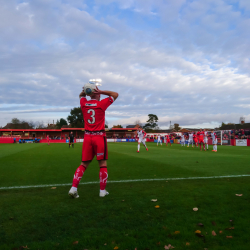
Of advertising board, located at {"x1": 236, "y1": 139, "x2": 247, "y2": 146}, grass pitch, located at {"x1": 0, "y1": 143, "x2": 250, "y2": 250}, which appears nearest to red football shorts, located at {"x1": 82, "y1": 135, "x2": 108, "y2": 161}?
grass pitch, located at {"x1": 0, "y1": 143, "x2": 250, "y2": 250}

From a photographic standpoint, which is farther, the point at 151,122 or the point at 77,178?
the point at 151,122

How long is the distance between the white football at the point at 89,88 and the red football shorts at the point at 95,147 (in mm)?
892

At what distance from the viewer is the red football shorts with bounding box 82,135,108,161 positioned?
14.9ft

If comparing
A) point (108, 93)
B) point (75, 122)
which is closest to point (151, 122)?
point (75, 122)

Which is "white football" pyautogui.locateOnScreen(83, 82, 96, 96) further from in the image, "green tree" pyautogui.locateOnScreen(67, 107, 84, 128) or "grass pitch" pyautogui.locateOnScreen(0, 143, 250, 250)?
"green tree" pyautogui.locateOnScreen(67, 107, 84, 128)

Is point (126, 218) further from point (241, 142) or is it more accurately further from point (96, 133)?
point (241, 142)

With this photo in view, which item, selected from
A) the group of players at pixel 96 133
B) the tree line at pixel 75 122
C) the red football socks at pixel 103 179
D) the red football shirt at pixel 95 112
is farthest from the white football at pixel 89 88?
the tree line at pixel 75 122

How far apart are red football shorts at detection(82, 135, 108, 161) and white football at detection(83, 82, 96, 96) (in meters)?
0.89

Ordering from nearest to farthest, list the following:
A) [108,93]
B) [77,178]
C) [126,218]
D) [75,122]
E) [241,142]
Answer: [126,218] → [77,178] → [108,93] → [241,142] → [75,122]

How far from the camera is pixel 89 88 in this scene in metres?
4.59

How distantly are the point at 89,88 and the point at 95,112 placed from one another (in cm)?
50

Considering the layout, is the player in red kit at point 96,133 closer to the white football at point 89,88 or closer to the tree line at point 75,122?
the white football at point 89,88

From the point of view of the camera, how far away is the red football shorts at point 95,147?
4.54 metres

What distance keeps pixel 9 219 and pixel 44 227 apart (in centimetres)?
65
